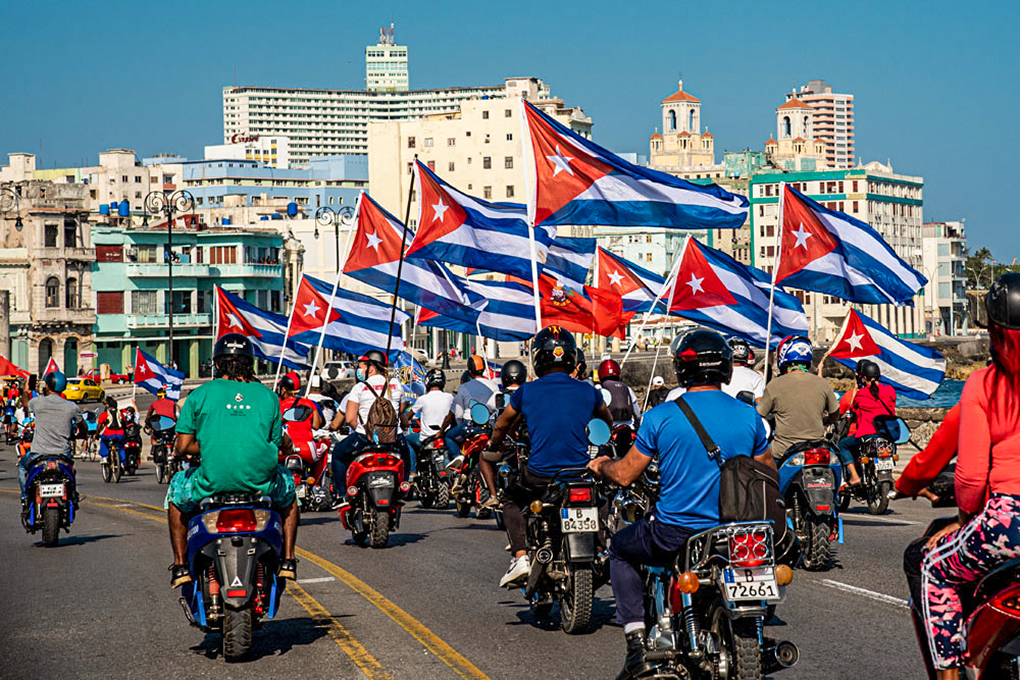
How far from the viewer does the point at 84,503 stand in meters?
22.0

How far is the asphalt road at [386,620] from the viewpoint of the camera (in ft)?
27.2

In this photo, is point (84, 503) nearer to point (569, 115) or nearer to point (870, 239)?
point (870, 239)

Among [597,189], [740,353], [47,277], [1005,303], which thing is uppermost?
[47,277]

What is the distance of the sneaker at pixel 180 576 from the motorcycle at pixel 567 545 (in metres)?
2.20

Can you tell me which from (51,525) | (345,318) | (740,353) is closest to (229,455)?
(51,525)

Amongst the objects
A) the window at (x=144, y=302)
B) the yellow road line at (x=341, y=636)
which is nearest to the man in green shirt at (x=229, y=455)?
the yellow road line at (x=341, y=636)

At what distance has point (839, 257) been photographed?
23.4 meters

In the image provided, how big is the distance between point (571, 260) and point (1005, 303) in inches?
1026

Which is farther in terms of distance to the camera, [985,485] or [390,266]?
[390,266]

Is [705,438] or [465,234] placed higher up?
[465,234]

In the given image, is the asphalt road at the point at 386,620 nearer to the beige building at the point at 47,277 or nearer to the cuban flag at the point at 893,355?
the cuban flag at the point at 893,355

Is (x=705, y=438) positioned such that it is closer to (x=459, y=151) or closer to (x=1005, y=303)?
(x=1005, y=303)

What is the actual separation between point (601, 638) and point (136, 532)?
9190mm

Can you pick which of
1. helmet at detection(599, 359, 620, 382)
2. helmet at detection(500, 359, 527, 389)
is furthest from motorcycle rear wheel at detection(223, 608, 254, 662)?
helmet at detection(599, 359, 620, 382)
